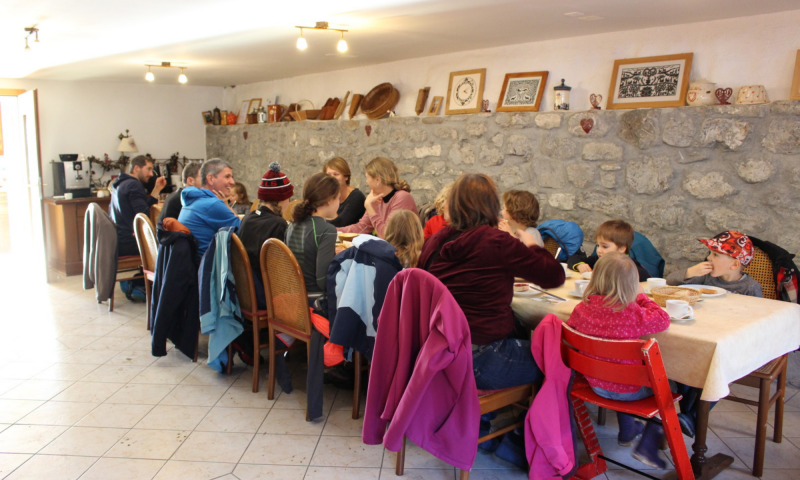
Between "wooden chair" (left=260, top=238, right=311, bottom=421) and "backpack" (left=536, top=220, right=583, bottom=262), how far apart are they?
162cm

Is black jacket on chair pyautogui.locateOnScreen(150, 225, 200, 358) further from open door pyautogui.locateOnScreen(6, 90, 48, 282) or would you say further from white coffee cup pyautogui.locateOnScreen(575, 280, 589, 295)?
open door pyautogui.locateOnScreen(6, 90, 48, 282)

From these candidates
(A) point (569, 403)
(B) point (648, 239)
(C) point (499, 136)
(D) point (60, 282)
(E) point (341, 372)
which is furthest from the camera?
(D) point (60, 282)

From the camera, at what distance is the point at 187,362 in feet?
11.5

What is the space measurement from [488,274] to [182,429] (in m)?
1.60

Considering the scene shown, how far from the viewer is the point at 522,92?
173 inches

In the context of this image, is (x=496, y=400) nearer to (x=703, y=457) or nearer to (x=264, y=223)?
(x=703, y=457)

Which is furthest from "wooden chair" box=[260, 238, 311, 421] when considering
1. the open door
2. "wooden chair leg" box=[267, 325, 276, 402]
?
the open door

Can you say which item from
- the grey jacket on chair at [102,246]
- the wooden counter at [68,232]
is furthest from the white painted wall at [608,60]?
the wooden counter at [68,232]

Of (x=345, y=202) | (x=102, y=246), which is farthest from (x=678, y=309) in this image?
(x=102, y=246)

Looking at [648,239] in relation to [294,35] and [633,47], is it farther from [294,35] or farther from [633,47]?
[294,35]

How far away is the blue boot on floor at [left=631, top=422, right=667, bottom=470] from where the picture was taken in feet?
7.50

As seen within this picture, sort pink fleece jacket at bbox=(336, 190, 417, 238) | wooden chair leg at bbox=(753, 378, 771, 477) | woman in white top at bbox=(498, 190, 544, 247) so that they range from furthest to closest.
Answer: pink fleece jacket at bbox=(336, 190, 417, 238), woman in white top at bbox=(498, 190, 544, 247), wooden chair leg at bbox=(753, 378, 771, 477)

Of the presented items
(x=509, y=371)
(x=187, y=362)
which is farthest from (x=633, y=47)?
(x=187, y=362)

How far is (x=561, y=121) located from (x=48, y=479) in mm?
3584
